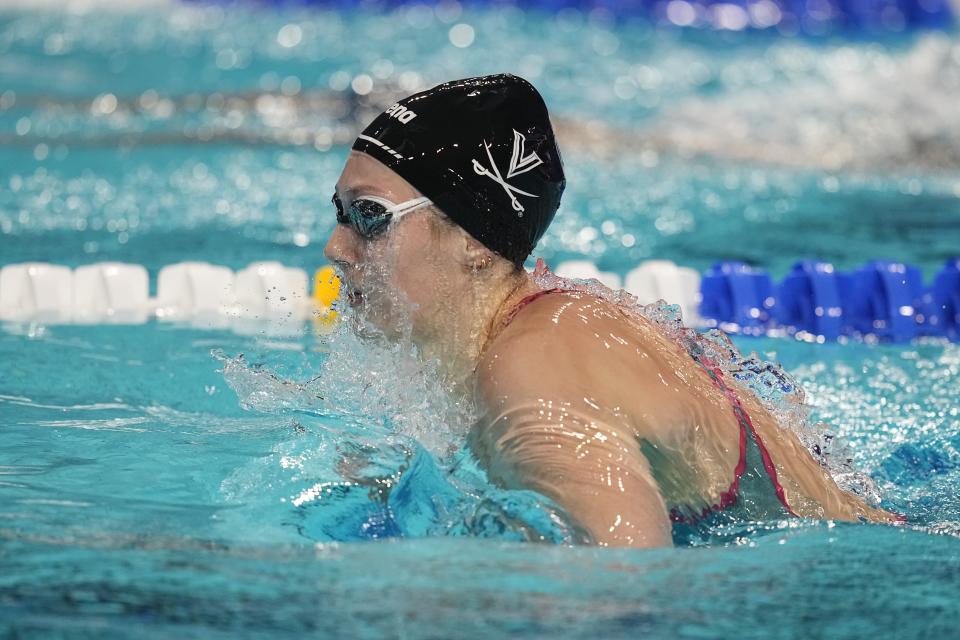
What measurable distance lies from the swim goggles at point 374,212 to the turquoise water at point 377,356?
0.86 feet

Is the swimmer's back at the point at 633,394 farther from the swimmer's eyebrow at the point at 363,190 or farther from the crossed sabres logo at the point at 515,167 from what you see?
the swimmer's eyebrow at the point at 363,190

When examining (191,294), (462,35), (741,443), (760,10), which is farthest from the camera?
(760,10)

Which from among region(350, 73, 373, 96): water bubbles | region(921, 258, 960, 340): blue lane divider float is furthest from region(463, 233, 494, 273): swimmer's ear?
region(350, 73, 373, 96): water bubbles

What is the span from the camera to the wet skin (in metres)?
1.86

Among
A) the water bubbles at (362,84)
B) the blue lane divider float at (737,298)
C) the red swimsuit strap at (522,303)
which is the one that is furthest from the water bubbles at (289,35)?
the red swimsuit strap at (522,303)

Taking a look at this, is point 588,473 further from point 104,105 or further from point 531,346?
point 104,105

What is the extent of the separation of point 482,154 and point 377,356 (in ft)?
1.46

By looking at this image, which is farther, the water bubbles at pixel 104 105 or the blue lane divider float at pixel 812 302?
the water bubbles at pixel 104 105

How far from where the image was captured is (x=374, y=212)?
219cm

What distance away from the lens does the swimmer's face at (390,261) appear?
7.07 ft

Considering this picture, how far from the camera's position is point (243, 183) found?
6664 millimetres

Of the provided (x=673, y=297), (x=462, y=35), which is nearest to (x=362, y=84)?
(x=462, y=35)

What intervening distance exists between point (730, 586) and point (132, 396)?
2.13 metres

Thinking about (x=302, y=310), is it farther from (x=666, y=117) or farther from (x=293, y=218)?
(x=666, y=117)
